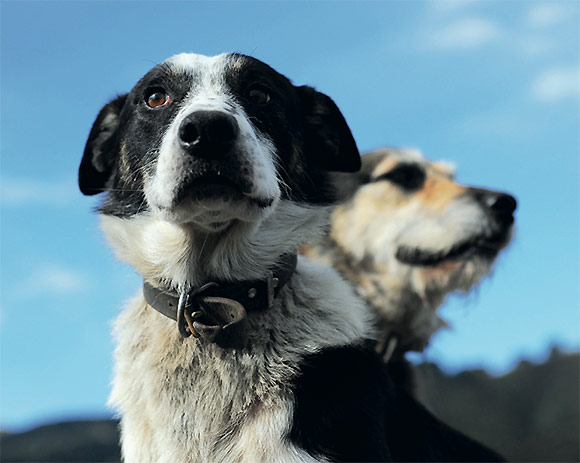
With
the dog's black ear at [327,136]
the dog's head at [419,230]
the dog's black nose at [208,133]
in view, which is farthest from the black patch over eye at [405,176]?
the dog's black nose at [208,133]

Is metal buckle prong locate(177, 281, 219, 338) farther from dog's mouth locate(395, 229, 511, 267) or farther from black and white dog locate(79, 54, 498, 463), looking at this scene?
dog's mouth locate(395, 229, 511, 267)

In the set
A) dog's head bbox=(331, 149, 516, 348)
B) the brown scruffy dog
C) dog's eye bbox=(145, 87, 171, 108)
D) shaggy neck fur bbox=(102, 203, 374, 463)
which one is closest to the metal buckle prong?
shaggy neck fur bbox=(102, 203, 374, 463)

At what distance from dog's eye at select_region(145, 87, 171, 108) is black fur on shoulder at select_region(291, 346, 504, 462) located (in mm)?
1402

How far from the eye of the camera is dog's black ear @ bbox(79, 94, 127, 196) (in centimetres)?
361

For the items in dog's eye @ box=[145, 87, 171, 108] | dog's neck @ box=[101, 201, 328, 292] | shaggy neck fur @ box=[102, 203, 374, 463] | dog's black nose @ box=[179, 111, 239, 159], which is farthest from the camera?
dog's eye @ box=[145, 87, 171, 108]

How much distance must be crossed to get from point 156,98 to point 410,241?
3240 mm

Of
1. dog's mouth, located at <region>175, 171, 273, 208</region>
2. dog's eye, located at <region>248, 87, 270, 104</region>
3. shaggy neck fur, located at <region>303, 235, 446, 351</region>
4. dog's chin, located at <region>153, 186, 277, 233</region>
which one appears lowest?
shaggy neck fur, located at <region>303, 235, 446, 351</region>

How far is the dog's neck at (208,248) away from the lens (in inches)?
120

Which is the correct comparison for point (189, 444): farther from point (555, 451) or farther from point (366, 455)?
point (555, 451)

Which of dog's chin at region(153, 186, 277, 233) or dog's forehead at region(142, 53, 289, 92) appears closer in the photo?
dog's chin at region(153, 186, 277, 233)

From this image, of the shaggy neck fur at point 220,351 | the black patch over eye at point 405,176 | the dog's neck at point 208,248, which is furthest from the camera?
the black patch over eye at point 405,176

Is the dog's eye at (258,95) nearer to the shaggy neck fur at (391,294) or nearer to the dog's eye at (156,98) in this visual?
the dog's eye at (156,98)

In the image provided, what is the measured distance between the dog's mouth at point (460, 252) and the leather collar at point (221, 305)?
2983 millimetres

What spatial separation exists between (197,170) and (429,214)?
3.59m
